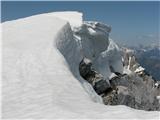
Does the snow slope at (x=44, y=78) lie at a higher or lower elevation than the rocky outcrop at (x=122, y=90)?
higher

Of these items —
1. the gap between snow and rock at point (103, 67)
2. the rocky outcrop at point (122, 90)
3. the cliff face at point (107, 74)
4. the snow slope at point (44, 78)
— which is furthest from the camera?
the cliff face at point (107, 74)

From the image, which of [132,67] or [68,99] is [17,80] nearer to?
[68,99]

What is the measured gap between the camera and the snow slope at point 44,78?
10.7m

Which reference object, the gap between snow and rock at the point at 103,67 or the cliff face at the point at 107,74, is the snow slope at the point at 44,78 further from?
the cliff face at the point at 107,74

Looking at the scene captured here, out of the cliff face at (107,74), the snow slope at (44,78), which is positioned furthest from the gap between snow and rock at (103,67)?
the snow slope at (44,78)

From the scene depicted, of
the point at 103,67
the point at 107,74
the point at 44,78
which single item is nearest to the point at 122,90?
the point at 107,74

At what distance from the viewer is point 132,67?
47156mm

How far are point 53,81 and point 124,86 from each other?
19.8m

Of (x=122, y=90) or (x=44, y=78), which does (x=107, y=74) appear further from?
(x=44, y=78)

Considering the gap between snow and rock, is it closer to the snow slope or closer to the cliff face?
the cliff face

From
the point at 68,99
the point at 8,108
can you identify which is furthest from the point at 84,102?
the point at 8,108

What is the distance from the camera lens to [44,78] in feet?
52.1

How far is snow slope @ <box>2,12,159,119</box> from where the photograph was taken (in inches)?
420

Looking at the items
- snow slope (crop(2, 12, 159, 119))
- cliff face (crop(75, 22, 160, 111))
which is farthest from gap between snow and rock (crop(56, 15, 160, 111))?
snow slope (crop(2, 12, 159, 119))
